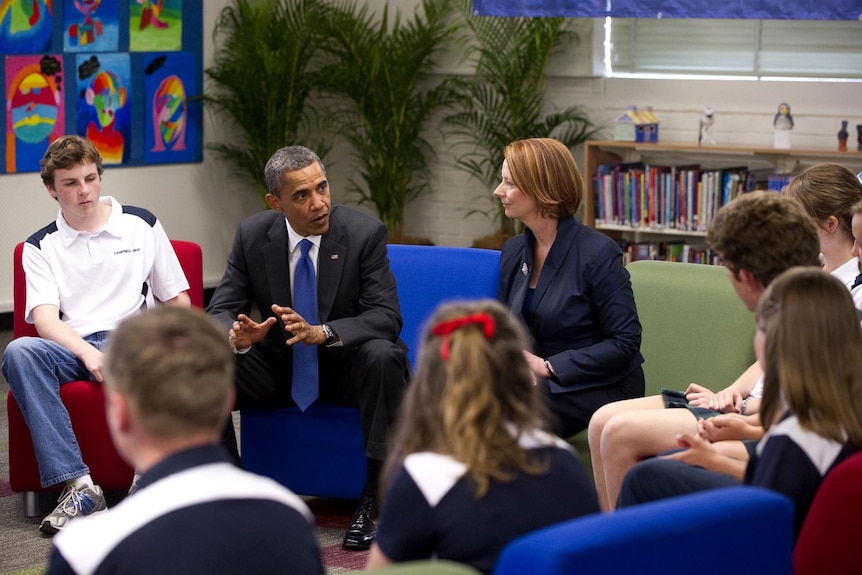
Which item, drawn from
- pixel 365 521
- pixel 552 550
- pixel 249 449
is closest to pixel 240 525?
pixel 552 550

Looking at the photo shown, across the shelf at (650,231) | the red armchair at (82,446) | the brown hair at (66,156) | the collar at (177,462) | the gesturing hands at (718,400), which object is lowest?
the red armchair at (82,446)

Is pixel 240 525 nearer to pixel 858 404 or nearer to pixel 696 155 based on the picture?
pixel 858 404

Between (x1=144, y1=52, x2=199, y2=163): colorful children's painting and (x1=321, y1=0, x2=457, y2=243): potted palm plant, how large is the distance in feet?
2.72

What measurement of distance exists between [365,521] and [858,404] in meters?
1.82

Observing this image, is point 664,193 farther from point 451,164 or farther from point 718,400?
point 718,400

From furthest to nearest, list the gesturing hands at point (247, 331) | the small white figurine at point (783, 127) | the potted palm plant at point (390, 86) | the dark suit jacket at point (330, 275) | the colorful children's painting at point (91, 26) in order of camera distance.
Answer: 1. the potted palm plant at point (390, 86)
2. the colorful children's painting at point (91, 26)
3. the small white figurine at point (783, 127)
4. the dark suit jacket at point (330, 275)
5. the gesturing hands at point (247, 331)

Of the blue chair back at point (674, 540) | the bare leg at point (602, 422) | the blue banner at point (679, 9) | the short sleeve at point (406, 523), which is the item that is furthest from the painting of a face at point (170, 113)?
the blue chair back at point (674, 540)

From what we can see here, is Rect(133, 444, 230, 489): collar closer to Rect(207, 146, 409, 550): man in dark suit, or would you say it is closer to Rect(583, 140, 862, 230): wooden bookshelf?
Rect(207, 146, 409, 550): man in dark suit

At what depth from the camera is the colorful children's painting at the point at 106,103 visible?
666cm

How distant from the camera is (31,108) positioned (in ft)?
21.1

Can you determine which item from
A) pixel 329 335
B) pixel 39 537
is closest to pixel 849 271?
pixel 329 335

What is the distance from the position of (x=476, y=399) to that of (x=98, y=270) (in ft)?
7.97

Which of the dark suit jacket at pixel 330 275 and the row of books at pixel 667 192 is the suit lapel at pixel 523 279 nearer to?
the dark suit jacket at pixel 330 275

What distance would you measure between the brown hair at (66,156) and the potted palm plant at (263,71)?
3.14 metres
